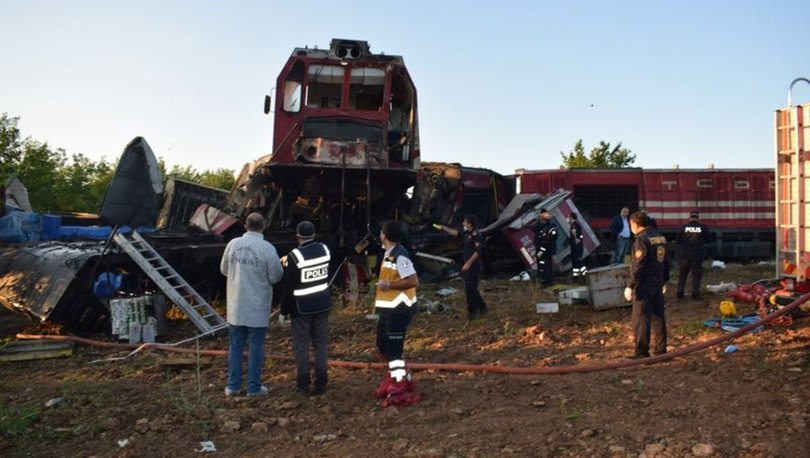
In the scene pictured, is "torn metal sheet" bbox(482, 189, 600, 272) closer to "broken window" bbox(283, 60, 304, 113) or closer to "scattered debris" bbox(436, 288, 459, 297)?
"scattered debris" bbox(436, 288, 459, 297)

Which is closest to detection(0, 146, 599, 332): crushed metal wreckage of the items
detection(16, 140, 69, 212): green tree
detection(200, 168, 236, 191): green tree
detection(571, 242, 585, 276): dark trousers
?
detection(571, 242, 585, 276): dark trousers

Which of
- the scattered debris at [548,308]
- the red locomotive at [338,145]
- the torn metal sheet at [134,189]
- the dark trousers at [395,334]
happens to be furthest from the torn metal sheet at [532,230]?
the dark trousers at [395,334]

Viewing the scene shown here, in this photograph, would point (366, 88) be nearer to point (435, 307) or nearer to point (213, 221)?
point (213, 221)

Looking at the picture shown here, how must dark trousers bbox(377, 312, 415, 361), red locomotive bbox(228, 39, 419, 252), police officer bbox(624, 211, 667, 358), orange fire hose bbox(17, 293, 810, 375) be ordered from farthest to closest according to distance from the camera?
red locomotive bbox(228, 39, 419, 252) → police officer bbox(624, 211, 667, 358) → orange fire hose bbox(17, 293, 810, 375) → dark trousers bbox(377, 312, 415, 361)

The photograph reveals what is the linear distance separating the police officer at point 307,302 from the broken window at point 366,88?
610 centimetres

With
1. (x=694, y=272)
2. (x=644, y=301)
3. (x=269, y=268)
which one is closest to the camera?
(x=269, y=268)

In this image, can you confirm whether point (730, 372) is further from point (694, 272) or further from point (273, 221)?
point (273, 221)

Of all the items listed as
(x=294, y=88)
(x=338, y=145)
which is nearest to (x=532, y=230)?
(x=338, y=145)

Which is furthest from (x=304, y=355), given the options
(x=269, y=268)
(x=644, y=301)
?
(x=644, y=301)

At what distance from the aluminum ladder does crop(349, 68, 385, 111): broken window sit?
14.8 feet

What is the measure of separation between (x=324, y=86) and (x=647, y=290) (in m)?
7.11

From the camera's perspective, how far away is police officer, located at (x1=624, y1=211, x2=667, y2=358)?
19.2 ft

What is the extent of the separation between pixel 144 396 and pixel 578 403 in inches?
141

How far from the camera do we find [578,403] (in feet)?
15.5
